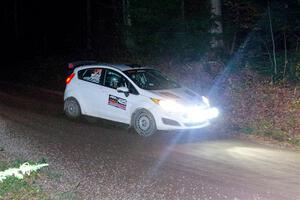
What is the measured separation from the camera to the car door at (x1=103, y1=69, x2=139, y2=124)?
12.5 metres

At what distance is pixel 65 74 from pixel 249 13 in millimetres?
9365

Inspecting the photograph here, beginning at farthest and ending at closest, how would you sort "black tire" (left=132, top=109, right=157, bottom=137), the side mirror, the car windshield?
the car windshield, the side mirror, "black tire" (left=132, top=109, right=157, bottom=137)

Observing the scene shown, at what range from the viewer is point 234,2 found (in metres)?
19.4

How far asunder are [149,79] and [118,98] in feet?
3.25

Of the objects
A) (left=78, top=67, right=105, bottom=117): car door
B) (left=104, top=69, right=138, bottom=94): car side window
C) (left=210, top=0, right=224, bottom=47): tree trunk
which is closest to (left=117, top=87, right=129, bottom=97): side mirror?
(left=104, top=69, right=138, bottom=94): car side window

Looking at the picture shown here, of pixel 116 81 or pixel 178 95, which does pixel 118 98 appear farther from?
pixel 178 95

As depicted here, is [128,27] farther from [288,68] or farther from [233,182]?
[233,182]

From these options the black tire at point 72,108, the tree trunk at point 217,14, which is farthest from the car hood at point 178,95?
the tree trunk at point 217,14

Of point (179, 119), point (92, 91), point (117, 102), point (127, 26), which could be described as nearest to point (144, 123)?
point (179, 119)

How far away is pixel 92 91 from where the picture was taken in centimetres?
1346

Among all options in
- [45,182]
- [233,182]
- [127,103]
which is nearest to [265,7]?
[127,103]

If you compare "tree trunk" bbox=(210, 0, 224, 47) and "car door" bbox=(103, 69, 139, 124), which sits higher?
"tree trunk" bbox=(210, 0, 224, 47)

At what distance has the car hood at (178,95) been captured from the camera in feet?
39.7

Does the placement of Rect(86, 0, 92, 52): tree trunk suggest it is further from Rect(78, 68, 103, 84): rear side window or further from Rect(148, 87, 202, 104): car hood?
Rect(148, 87, 202, 104): car hood
